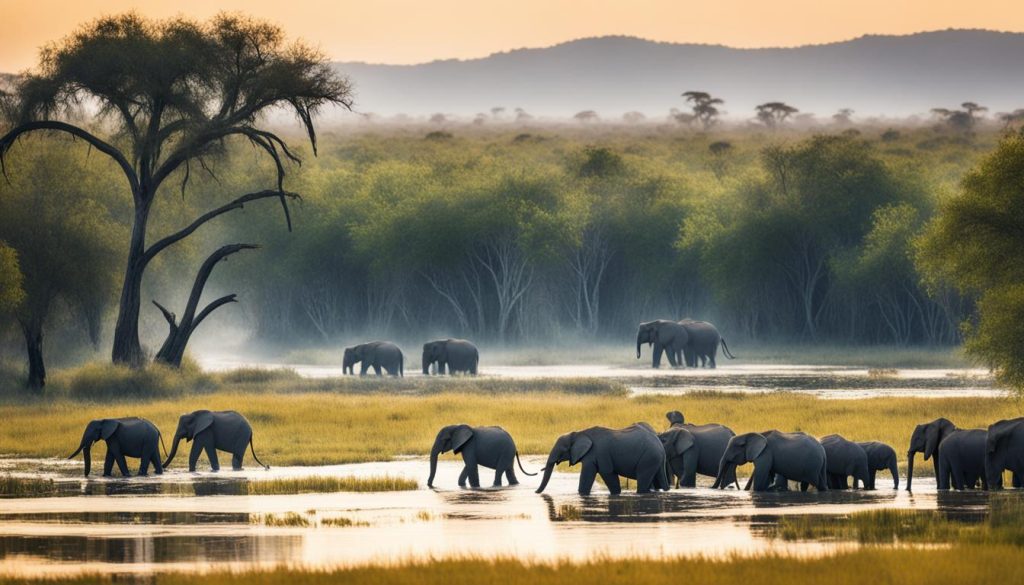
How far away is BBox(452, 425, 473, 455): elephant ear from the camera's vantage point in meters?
30.0

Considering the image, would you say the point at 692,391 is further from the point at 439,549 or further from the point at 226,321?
the point at 226,321

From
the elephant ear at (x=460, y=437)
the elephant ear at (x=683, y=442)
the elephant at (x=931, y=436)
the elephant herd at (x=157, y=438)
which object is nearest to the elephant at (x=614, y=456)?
the elephant ear at (x=683, y=442)

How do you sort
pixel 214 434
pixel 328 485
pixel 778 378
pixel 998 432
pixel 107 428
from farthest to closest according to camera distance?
pixel 778 378 → pixel 214 434 → pixel 107 428 → pixel 328 485 → pixel 998 432

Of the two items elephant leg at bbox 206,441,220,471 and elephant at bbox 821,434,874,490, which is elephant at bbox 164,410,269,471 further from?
elephant at bbox 821,434,874,490

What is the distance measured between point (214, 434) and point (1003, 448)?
1390 cm

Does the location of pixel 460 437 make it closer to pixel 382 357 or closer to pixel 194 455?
pixel 194 455

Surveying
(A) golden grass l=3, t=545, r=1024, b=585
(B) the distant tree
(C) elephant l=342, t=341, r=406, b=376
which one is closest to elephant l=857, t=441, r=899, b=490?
(A) golden grass l=3, t=545, r=1024, b=585

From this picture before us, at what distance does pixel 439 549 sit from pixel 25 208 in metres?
43.3

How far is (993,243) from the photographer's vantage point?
41969 millimetres

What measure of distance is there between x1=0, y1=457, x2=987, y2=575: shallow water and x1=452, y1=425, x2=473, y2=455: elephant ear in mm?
666

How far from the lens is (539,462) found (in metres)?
34.3

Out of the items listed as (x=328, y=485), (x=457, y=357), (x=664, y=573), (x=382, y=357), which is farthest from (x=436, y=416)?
(x=664, y=573)

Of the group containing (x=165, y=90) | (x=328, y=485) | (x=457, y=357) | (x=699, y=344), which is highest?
(x=165, y=90)

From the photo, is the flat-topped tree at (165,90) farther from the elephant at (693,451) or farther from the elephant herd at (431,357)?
the elephant at (693,451)
